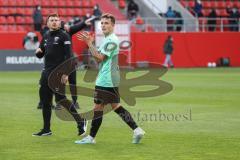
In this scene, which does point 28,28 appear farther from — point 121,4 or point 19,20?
point 121,4

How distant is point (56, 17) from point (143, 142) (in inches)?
112

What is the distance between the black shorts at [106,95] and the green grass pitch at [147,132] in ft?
2.54

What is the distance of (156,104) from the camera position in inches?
730

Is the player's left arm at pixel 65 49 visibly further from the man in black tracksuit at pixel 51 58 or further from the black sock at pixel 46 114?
the black sock at pixel 46 114

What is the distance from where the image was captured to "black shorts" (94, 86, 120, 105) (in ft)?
36.0

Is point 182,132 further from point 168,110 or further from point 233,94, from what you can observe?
point 233,94

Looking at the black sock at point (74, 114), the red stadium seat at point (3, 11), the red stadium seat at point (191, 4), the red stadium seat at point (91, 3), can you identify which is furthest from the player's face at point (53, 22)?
the red stadium seat at point (191, 4)

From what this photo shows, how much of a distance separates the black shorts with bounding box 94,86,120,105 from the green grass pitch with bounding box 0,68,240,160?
77 cm

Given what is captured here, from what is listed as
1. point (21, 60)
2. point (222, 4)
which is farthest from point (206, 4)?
point (21, 60)

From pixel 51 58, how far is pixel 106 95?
195cm

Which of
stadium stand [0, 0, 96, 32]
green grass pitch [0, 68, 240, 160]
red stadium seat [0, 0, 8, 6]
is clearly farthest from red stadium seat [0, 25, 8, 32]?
green grass pitch [0, 68, 240, 160]

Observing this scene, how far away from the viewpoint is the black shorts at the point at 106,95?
432 inches

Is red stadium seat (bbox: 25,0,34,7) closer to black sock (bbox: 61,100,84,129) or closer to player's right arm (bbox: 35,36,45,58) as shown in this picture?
player's right arm (bbox: 35,36,45,58)

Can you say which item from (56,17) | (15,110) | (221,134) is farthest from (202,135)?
(15,110)
